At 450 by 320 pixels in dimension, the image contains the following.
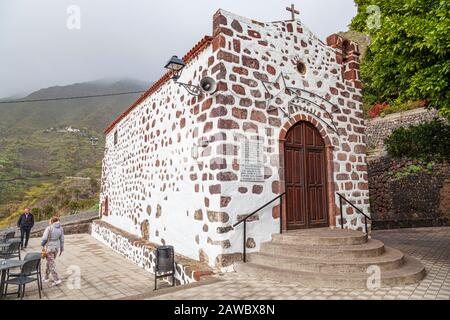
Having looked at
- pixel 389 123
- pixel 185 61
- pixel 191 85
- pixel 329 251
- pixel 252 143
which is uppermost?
pixel 389 123

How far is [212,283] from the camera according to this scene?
176 inches

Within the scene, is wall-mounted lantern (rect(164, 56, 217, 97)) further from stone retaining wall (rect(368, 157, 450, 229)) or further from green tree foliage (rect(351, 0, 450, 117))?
stone retaining wall (rect(368, 157, 450, 229))

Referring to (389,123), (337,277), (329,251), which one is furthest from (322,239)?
(389,123)

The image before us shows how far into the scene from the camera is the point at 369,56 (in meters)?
11.4

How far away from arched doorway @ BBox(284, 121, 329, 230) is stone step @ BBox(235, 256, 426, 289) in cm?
160

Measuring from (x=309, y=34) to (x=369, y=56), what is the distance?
5.80m

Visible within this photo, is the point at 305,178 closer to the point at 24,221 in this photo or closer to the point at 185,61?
the point at 185,61

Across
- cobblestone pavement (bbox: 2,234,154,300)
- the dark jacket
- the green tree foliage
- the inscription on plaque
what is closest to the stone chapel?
the inscription on plaque

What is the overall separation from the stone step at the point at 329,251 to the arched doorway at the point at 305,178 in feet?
3.06

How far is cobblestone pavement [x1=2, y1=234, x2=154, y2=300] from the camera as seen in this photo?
5.83 meters

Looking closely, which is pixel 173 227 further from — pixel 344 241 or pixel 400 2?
pixel 400 2

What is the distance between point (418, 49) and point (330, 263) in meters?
3.59
